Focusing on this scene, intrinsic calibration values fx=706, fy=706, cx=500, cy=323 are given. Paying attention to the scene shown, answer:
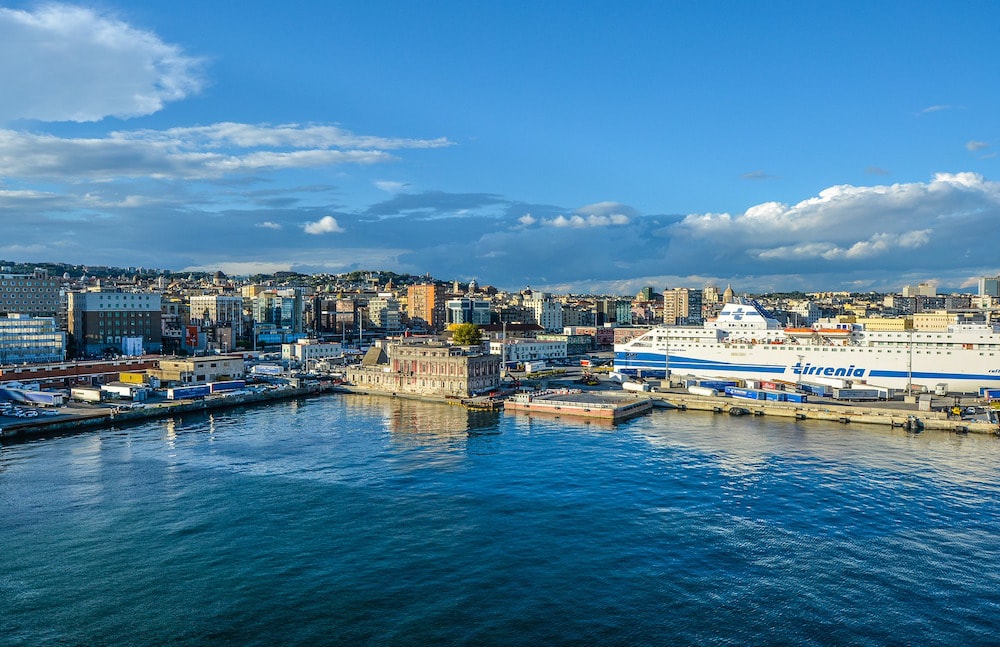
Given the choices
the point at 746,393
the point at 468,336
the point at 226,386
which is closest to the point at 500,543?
the point at 746,393

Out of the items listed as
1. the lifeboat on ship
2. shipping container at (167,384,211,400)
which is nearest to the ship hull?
the lifeboat on ship

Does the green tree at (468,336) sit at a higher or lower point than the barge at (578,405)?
higher

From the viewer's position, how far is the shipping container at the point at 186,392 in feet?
106

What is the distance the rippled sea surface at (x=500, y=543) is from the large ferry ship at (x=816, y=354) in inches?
431

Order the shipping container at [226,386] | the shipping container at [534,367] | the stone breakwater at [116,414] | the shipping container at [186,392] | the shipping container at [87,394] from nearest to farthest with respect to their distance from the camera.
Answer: the stone breakwater at [116,414] → the shipping container at [87,394] → the shipping container at [186,392] → the shipping container at [226,386] → the shipping container at [534,367]

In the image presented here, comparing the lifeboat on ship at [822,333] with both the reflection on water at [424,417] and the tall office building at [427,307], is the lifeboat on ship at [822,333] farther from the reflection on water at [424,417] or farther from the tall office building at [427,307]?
the tall office building at [427,307]

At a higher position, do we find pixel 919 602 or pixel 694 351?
pixel 694 351

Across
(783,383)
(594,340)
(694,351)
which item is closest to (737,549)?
(783,383)

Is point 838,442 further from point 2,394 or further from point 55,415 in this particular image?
point 2,394

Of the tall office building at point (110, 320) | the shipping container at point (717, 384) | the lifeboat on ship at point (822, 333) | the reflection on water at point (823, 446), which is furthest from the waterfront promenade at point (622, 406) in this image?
the tall office building at point (110, 320)

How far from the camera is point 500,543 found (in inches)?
539

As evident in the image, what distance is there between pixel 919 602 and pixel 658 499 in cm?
612

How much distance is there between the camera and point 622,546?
44.5 feet

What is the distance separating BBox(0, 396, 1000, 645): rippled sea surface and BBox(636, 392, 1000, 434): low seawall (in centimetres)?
280
